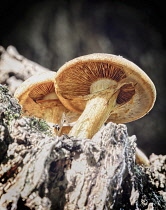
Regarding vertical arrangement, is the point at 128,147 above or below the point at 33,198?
above

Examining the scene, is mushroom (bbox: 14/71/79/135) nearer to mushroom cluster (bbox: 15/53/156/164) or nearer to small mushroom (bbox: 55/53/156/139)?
mushroom cluster (bbox: 15/53/156/164)

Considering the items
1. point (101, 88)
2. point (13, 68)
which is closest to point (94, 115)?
point (101, 88)

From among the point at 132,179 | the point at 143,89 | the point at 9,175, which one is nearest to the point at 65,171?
the point at 9,175

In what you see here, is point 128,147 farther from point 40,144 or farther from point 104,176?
point 40,144

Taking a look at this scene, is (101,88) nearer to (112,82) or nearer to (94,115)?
(112,82)

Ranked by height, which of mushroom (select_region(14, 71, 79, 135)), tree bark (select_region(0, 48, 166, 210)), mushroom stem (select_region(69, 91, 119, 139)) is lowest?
tree bark (select_region(0, 48, 166, 210))

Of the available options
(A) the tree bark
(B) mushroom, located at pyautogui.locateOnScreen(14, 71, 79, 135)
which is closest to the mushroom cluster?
(B) mushroom, located at pyautogui.locateOnScreen(14, 71, 79, 135)
